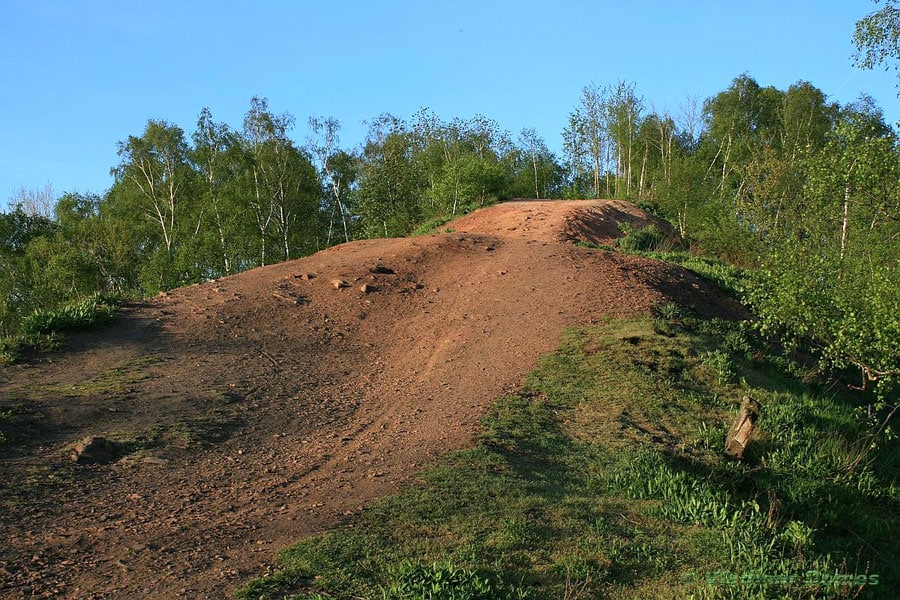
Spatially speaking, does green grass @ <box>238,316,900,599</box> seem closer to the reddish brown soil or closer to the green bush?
→ the reddish brown soil

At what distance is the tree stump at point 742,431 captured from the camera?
7664 mm

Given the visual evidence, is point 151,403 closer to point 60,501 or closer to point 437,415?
point 60,501

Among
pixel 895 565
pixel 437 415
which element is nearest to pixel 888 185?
pixel 895 565

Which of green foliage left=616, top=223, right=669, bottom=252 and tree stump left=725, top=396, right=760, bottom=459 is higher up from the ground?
green foliage left=616, top=223, right=669, bottom=252

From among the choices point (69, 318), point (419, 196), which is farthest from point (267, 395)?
point (419, 196)

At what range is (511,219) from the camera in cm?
1980

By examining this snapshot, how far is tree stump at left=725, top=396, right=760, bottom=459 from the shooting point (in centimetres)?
766

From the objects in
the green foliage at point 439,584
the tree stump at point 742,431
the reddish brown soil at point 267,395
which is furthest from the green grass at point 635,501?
the reddish brown soil at point 267,395

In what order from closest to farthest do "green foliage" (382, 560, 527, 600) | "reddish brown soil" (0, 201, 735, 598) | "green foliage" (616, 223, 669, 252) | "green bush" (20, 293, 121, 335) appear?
1. "green foliage" (382, 560, 527, 600)
2. "reddish brown soil" (0, 201, 735, 598)
3. "green bush" (20, 293, 121, 335)
4. "green foliage" (616, 223, 669, 252)

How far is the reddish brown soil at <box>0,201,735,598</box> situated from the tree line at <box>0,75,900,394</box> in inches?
129

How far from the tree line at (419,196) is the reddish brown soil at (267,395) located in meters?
3.27

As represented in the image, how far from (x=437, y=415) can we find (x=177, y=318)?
5062 mm

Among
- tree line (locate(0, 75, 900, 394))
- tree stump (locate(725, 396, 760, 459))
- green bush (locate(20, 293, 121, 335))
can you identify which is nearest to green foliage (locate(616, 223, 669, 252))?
tree line (locate(0, 75, 900, 394))

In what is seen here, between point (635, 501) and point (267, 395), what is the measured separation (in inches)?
183
